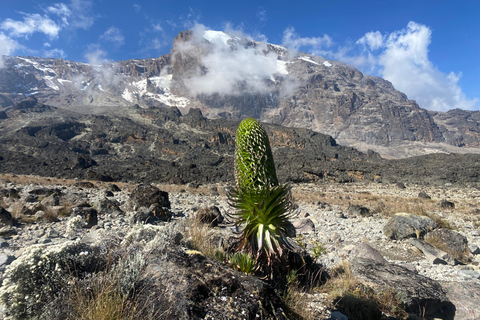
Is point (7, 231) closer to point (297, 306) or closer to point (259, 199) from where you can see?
point (259, 199)

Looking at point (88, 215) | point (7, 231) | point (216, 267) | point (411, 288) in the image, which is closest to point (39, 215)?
point (88, 215)

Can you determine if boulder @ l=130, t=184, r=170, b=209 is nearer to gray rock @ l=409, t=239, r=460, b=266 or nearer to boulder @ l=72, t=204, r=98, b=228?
boulder @ l=72, t=204, r=98, b=228

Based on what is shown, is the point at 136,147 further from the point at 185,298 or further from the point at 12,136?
the point at 185,298

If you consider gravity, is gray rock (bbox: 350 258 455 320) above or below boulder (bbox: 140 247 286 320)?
below

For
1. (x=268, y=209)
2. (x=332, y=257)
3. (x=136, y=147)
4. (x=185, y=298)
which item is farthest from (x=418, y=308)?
(x=136, y=147)

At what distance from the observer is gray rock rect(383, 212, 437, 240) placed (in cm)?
848

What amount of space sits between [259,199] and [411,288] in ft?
11.9

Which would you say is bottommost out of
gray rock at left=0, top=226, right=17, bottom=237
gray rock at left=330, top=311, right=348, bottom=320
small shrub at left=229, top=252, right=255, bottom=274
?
gray rock at left=0, top=226, right=17, bottom=237

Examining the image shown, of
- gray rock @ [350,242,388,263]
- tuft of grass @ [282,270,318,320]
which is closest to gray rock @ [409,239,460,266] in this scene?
gray rock @ [350,242,388,263]

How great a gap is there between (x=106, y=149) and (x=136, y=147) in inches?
364

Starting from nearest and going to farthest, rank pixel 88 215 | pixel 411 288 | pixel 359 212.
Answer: pixel 411 288 < pixel 88 215 < pixel 359 212

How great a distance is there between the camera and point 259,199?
2.92 m

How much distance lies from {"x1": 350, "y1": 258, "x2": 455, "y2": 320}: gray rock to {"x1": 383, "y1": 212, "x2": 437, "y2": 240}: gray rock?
4.06 metres

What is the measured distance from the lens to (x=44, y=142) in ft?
254
